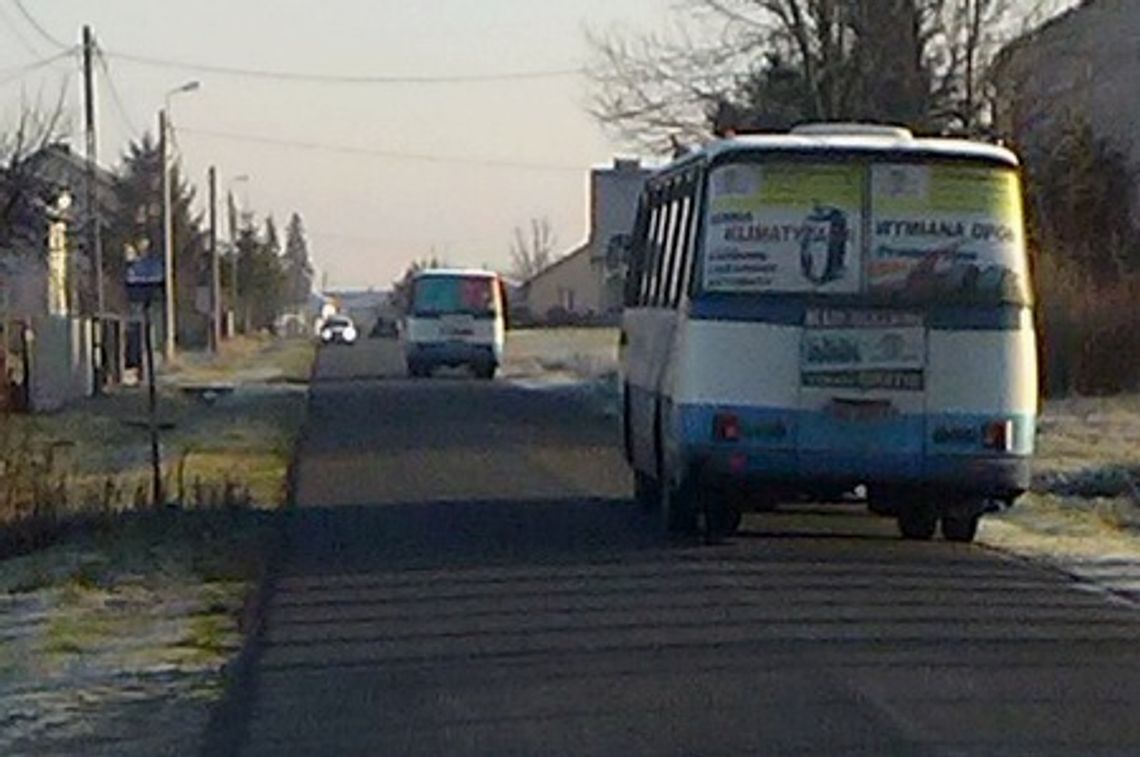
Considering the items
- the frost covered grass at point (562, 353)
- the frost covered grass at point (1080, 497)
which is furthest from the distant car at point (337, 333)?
the frost covered grass at point (1080, 497)

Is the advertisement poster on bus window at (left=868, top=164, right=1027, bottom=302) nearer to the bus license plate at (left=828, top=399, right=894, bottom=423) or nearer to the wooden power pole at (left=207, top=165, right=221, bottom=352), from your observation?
the bus license plate at (left=828, top=399, right=894, bottom=423)

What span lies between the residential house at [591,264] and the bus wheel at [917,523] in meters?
40.1

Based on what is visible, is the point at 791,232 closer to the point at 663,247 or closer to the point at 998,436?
the point at 998,436

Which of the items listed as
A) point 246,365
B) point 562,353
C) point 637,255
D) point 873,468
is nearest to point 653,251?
point 637,255

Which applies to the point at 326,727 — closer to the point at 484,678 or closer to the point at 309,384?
the point at 484,678

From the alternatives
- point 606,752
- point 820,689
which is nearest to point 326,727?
point 606,752

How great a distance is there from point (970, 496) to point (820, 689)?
7695 mm

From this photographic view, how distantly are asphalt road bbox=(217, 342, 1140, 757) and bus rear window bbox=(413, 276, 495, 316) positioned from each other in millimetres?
36149

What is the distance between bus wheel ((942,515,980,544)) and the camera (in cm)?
2147

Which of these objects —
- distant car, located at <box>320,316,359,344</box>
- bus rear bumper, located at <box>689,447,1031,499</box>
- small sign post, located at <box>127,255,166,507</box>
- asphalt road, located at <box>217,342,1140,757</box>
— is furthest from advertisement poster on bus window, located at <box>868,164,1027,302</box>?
distant car, located at <box>320,316,359,344</box>

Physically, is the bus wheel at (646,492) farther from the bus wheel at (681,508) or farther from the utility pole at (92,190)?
the utility pole at (92,190)

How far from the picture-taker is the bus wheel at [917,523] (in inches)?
851

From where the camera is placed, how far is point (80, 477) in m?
30.7

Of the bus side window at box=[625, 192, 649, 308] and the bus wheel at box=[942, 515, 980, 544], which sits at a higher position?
the bus side window at box=[625, 192, 649, 308]
